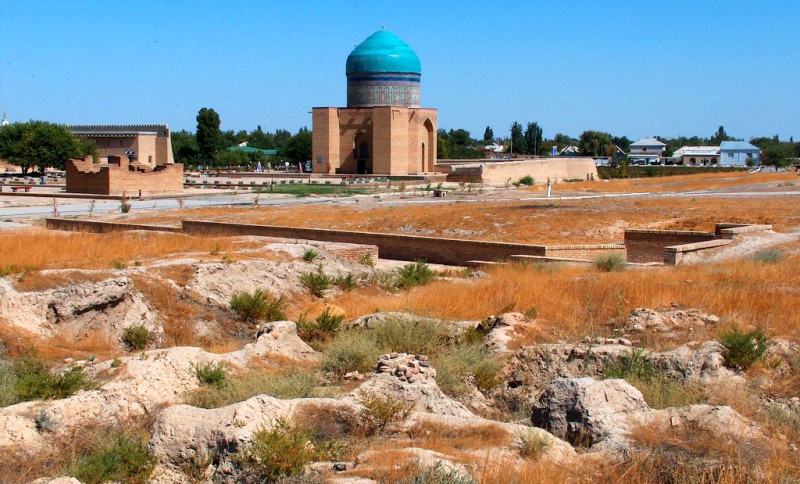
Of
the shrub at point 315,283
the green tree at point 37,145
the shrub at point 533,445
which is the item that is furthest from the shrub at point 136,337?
the green tree at point 37,145

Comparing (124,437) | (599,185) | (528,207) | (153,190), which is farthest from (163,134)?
(124,437)

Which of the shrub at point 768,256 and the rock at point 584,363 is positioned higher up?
the shrub at point 768,256

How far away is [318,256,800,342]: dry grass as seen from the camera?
908 centimetres

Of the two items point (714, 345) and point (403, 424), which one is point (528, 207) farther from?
point (403, 424)

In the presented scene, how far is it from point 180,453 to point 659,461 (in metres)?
2.62

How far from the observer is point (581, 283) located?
10.8m

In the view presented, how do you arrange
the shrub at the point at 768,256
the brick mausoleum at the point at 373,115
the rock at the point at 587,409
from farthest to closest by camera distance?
the brick mausoleum at the point at 373,115 → the shrub at the point at 768,256 → the rock at the point at 587,409

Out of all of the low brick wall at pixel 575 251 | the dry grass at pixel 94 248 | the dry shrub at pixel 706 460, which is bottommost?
the low brick wall at pixel 575 251

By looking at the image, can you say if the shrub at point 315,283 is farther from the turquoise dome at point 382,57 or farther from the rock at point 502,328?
the turquoise dome at point 382,57

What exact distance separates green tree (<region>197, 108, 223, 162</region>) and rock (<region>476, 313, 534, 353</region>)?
61449mm

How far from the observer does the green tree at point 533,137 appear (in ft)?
326

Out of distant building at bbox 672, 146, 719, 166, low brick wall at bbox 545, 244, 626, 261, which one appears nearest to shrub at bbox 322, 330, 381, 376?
low brick wall at bbox 545, 244, 626, 261

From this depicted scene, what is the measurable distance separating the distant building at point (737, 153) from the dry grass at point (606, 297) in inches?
3563

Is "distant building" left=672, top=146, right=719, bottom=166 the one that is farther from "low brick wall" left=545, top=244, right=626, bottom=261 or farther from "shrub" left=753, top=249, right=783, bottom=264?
"shrub" left=753, top=249, right=783, bottom=264
